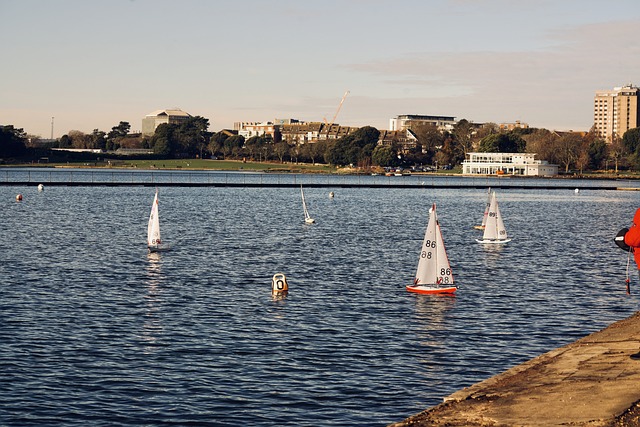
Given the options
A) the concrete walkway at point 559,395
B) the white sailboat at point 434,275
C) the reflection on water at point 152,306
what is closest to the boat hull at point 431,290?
the white sailboat at point 434,275

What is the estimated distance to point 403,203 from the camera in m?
170

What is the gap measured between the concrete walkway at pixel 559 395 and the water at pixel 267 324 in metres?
2.93

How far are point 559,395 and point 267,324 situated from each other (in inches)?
715

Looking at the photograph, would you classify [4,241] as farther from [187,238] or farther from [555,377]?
[555,377]

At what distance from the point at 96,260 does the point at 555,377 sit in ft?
145

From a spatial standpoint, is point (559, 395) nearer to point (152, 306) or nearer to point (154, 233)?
point (152, 306)

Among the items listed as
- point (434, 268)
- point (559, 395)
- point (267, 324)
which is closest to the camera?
point (559, 395)

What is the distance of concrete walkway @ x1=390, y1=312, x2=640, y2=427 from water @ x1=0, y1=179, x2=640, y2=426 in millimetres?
2925

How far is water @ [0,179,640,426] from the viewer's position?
2644cm

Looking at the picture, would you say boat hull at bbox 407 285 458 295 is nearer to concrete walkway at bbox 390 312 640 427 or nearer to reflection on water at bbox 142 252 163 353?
reflection on water at bbox 142 252 163 353

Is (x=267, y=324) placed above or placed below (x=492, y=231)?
below

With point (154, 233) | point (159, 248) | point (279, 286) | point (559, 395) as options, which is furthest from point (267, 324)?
point (159, 248)

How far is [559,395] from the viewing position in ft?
71.2

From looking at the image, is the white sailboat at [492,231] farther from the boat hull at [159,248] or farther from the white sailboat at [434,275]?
the white sailboat at [434,275]
